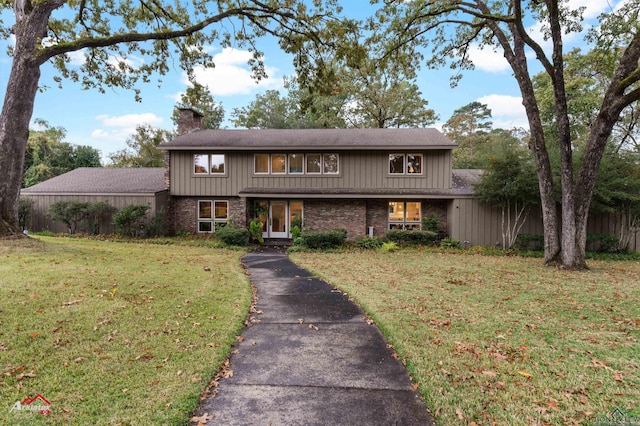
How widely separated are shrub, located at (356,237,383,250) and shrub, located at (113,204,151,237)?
9.69 metres

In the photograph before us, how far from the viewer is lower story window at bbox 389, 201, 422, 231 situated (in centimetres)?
1558

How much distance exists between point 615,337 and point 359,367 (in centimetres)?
368

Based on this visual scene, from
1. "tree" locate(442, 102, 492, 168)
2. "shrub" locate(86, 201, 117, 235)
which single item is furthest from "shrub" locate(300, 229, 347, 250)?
"tree" locate(442, 102, 492, 168)

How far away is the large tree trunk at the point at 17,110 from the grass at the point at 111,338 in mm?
3236

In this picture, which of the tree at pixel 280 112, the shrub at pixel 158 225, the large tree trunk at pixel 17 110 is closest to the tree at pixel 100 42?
the large tree trunk at pixel 17 110

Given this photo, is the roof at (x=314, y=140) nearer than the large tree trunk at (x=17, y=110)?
No

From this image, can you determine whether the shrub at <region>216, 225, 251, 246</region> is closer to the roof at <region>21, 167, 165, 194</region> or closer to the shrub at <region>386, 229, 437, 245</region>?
the roof at <region>21, 167, 165, 194</region>

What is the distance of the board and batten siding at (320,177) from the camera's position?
15445 millimetres

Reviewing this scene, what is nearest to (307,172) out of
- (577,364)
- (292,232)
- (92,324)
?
(292,232)

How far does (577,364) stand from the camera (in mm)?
3629

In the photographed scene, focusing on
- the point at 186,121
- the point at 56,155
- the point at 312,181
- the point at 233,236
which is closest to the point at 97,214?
Result: the point at 186,121

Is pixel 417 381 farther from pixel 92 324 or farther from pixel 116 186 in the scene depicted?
pixel 116 186

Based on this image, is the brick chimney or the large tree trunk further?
the brick chimney

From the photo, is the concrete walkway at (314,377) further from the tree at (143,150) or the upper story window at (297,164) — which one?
the tree at (143,150)
